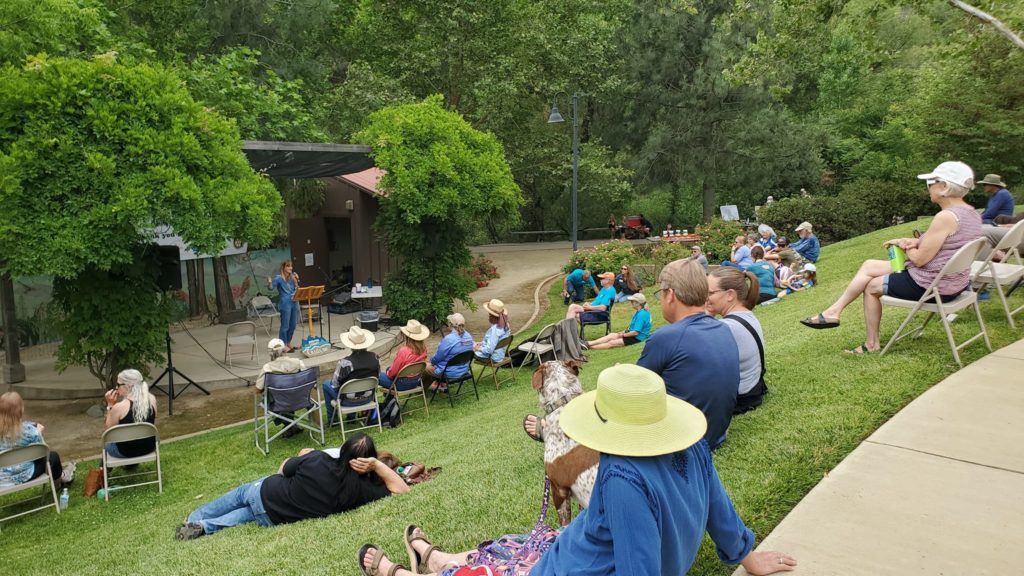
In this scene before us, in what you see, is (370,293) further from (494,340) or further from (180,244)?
(494,340)

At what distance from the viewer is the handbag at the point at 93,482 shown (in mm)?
6910

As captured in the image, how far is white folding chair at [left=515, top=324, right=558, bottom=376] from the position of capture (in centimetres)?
949

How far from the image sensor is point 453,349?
880 cm

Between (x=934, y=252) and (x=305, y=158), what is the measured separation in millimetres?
9906

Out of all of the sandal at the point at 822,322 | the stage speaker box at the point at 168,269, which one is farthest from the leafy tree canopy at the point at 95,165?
the sandal at the point at 822,322

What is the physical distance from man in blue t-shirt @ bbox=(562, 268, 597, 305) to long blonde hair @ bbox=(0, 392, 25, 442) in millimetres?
11610

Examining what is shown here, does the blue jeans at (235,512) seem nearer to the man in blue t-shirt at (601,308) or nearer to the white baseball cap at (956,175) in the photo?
the white baseball cap at (956,175)

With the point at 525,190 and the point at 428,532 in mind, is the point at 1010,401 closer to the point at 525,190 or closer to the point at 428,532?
the point at 428,532

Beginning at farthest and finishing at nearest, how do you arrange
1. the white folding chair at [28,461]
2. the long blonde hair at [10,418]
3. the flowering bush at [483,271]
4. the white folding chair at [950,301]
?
the flowering bush at [483,271], the long blonde hair at [10,418], the white folding chair at [28,461], the white folding chair at [950,301]

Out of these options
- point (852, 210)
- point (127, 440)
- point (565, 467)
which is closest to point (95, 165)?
point (127, 440)

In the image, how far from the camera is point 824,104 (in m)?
34.3

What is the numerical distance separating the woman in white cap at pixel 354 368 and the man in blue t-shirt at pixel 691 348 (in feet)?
17.8

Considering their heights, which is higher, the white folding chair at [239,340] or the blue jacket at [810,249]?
the blue jacket at [810,249]

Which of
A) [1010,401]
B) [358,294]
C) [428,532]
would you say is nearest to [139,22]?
[358,294]
